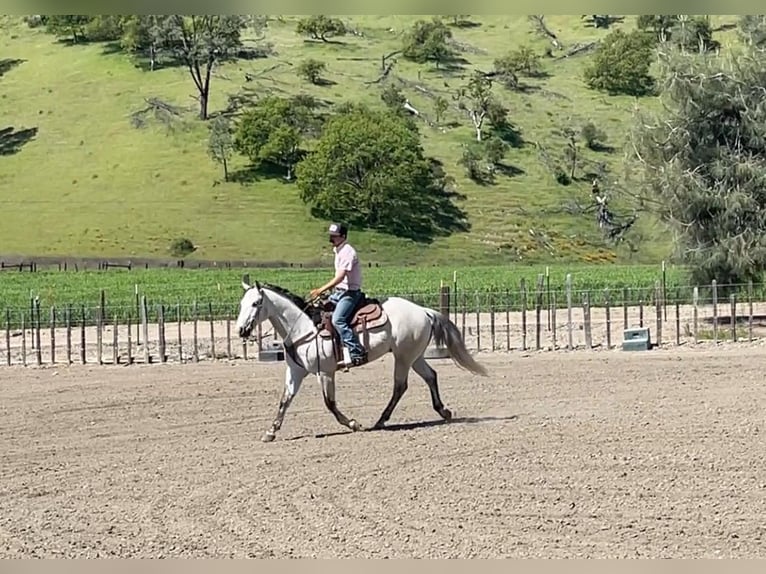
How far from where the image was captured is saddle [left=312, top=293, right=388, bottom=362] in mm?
10680

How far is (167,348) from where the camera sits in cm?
2177

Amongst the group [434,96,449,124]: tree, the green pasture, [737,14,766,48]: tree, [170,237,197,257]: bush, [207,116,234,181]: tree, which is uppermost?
[434,96,449,124]: tree

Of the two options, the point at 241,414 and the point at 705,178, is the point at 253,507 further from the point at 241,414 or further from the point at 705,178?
the point at 705,178

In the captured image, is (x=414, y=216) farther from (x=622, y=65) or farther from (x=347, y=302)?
(x=347, y=302)

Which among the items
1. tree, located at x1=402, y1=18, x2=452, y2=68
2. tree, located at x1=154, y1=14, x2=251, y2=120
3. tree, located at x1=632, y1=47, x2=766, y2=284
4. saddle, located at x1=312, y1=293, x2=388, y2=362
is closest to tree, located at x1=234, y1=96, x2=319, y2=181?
tree, located at x1=154, y1=14, x2=251, y2=120

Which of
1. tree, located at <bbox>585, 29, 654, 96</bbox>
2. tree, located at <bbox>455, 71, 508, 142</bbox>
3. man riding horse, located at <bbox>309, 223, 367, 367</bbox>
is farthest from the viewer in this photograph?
tree, located at <bbox>455, 71, 508, 142</bbox>

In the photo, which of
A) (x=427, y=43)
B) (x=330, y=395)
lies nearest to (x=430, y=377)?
(x=330, y=395)

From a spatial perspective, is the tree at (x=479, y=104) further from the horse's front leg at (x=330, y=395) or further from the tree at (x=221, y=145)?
the horse's front leg at (x=330, y=395)

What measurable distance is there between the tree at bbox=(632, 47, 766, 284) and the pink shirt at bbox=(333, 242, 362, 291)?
47.8 ft

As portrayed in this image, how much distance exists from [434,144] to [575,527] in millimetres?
63384

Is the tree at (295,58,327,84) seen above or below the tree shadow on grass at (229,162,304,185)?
above

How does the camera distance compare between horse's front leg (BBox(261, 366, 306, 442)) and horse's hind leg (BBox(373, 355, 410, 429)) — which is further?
horse's hind leg (BBox(373, 355, 410, 429))

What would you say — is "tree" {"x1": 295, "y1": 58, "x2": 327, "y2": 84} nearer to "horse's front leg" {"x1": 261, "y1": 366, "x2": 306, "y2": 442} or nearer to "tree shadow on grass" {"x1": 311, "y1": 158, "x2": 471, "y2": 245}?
"tree shadow on grass" {"x1": 311, "y1": 158, "x2": 471, "y2": 245}

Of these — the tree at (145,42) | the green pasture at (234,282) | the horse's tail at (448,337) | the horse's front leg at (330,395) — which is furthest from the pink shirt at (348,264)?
the tree at (145,42)
